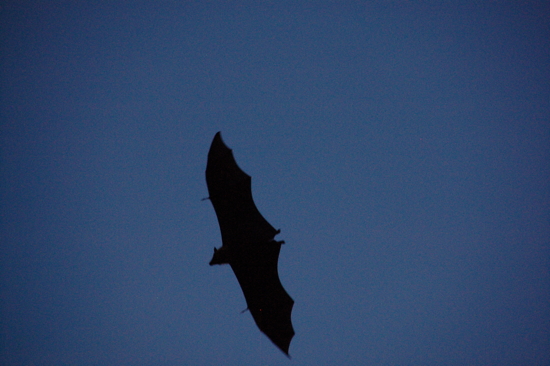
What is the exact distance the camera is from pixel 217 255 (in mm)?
13102

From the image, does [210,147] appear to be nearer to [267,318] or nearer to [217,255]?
[217,255]

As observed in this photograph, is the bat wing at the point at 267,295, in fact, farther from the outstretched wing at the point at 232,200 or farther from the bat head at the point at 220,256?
the outstretched wing at the point at 232,200

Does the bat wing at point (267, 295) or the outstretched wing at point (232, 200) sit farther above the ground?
the outstretched wing at point (232, 200)

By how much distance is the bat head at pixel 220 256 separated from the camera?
13.1 meters

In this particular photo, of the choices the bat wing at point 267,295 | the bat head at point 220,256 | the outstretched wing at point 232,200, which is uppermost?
the outstretched wing at point 232,200

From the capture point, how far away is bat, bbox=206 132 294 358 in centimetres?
1316

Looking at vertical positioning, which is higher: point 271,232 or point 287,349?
point 271,232

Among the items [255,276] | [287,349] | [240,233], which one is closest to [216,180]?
[240,233]

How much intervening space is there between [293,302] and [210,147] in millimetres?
6994

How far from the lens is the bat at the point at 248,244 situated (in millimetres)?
13156

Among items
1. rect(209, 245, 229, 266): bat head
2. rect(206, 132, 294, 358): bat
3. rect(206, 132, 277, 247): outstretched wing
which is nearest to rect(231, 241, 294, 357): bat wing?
rect(206, 132, 294, 358): bat

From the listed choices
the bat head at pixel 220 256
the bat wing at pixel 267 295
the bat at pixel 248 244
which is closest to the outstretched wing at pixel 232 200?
the bat at pixel 248 244

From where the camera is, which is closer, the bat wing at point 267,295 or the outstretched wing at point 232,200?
the outstretched wing at point 232,200

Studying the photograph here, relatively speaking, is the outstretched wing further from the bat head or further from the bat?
the bat head
